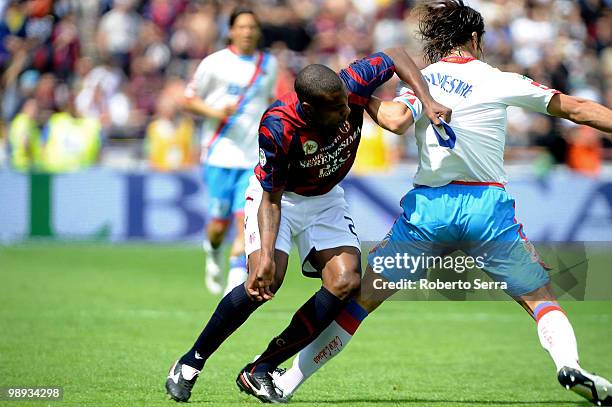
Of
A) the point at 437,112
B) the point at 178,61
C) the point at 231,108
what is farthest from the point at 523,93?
the point at 178,61

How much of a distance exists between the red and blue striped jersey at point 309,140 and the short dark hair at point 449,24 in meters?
0.35

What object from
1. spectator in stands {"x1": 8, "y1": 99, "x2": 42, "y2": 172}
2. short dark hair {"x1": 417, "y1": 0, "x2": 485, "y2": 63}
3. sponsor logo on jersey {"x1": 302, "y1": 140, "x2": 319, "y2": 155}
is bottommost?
spectator in stands {"x1": 8, "y1": 99, "x2": 42, "y2": 172}

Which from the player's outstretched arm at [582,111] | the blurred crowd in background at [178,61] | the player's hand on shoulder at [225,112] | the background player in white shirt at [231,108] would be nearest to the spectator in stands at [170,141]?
the blurred crowd in background at [178,61]

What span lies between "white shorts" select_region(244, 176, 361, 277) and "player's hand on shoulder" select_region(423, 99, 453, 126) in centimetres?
103

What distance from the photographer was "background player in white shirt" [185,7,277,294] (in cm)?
1121

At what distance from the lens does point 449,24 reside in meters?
6.58

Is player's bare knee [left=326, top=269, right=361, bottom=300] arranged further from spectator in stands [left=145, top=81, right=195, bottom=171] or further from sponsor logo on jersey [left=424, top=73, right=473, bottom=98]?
spectator in stands [left=145, top=81, right=195, bottom=171]

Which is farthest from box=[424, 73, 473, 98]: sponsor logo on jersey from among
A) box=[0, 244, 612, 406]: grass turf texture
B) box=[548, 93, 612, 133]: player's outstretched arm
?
box=[0, 244, 612, 406]: grass turf texture

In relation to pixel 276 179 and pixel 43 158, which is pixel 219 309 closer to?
pixel 276 179

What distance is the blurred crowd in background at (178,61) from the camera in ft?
61.8

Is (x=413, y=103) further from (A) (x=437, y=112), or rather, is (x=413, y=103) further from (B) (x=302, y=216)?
(B) (x=302, y=216)

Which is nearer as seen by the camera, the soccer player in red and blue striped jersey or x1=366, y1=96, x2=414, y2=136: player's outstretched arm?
x1=366, y1=96, x2=414, y2=136: player's outstretched arm

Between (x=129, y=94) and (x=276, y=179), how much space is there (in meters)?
14.6

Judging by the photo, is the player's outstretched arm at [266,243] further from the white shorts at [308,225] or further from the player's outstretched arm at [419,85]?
the player's outstretched arm at [419,85]
